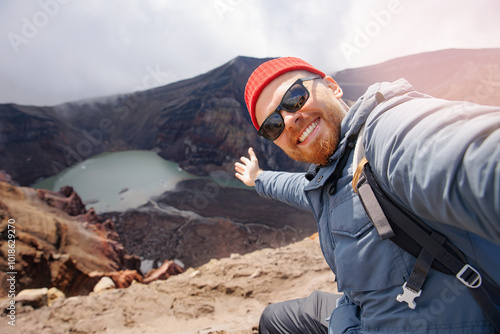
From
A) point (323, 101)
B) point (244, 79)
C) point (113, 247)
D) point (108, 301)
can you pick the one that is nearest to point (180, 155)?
point (244, 79)

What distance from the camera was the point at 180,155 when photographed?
151ft

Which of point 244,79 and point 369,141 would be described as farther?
point 244,79

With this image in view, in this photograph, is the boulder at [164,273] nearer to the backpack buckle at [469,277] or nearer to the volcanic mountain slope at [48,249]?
the volcanic mountain slope at [48,249]

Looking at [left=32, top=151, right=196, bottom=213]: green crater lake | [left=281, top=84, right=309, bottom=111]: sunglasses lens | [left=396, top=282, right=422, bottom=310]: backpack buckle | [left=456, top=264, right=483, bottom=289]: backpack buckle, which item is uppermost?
[left=281, top=84, right=309, bottom=111]: sunglasses lens

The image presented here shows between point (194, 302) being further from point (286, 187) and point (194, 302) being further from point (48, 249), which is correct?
point (48, 249)

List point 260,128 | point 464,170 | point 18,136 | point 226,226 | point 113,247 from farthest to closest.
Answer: point 18,136 < point 226,226 < point 113,247 < point 260,128 < point 464,170

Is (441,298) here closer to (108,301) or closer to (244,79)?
(108,301)

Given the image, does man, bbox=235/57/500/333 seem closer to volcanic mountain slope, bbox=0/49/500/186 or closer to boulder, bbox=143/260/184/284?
boulder, bbox=143/260/184/284

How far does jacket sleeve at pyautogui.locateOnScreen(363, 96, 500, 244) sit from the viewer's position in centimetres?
56

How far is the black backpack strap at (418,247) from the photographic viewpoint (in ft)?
2.71

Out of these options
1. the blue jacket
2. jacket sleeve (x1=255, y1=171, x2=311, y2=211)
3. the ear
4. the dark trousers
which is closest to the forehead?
the ear

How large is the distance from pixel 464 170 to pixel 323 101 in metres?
0.94

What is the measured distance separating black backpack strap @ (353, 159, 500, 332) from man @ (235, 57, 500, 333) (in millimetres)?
32

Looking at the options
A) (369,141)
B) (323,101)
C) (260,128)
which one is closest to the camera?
(369,141)
